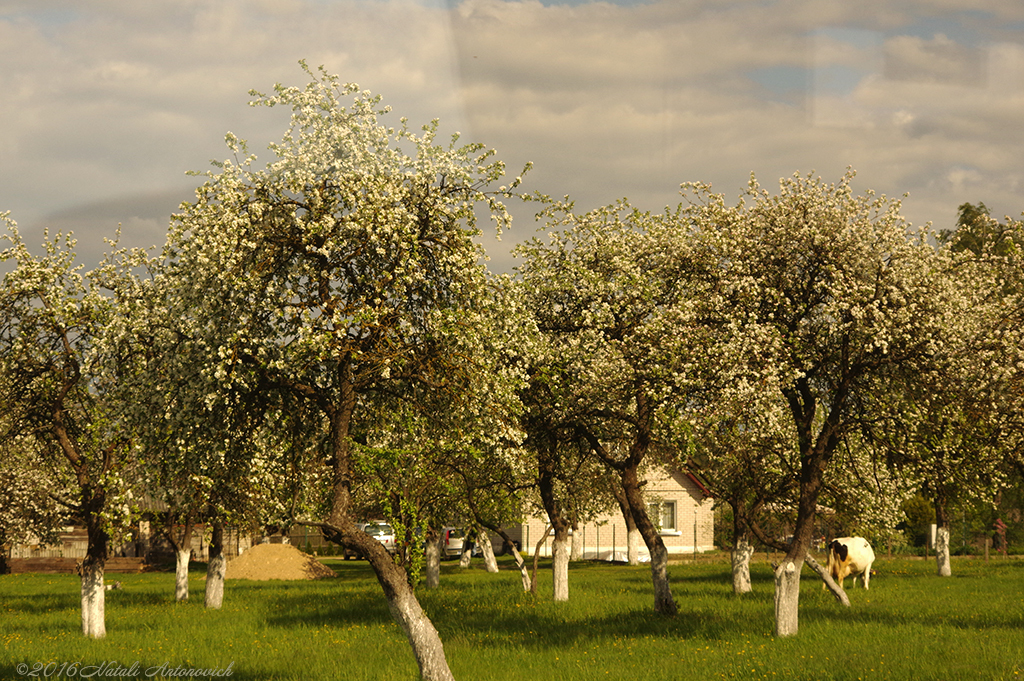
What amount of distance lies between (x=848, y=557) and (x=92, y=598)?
2690 centimetres

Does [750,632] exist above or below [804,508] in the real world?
below

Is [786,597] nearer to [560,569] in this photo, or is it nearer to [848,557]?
[560,569]

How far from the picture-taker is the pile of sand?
5294 centimetres

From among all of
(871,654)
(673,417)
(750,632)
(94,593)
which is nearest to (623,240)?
(673,417)

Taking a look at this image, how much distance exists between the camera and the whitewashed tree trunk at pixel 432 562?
42.3 m

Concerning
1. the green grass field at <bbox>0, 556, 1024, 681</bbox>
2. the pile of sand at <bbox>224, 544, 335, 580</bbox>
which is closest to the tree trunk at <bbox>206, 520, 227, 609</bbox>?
the green grass field at <bbox>0, 556, 1024, 681</bbox>

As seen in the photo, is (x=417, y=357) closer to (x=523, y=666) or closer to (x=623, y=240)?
(x=523, y=666)

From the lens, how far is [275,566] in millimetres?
53781

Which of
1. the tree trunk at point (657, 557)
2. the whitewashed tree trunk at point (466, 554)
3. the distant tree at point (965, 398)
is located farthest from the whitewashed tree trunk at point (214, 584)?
the whitewashed tree trunk at point (466, 554)

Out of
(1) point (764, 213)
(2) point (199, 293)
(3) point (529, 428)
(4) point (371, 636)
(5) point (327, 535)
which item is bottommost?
(4) point (371, 636)

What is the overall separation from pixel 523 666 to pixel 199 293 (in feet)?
35.4

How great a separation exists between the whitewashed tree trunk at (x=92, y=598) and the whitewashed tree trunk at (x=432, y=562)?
17.6 m

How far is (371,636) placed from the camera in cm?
2514

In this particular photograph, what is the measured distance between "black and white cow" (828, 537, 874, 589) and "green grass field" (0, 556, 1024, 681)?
1462 mm
